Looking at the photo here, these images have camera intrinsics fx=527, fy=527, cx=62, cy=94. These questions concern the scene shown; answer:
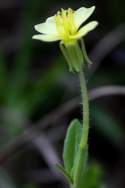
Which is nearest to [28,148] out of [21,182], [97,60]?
[21,182]

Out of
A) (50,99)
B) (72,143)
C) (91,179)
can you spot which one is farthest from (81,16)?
(50,99)

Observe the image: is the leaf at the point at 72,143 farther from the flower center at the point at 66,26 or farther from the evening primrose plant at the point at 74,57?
the flower center at the point at 66,26

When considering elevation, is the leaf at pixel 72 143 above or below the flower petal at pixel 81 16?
below

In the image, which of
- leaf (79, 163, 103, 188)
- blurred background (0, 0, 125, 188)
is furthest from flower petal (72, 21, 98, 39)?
blurred background (0, 0, 125, 188)

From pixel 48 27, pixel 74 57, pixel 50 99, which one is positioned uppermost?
pixel 50 99

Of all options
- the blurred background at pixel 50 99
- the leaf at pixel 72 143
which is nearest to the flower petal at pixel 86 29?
the leaf at pixel 72 143

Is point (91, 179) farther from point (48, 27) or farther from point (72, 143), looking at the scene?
point (48, 27)

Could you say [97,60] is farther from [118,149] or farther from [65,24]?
[65,24]

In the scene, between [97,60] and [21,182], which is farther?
[97,60]
